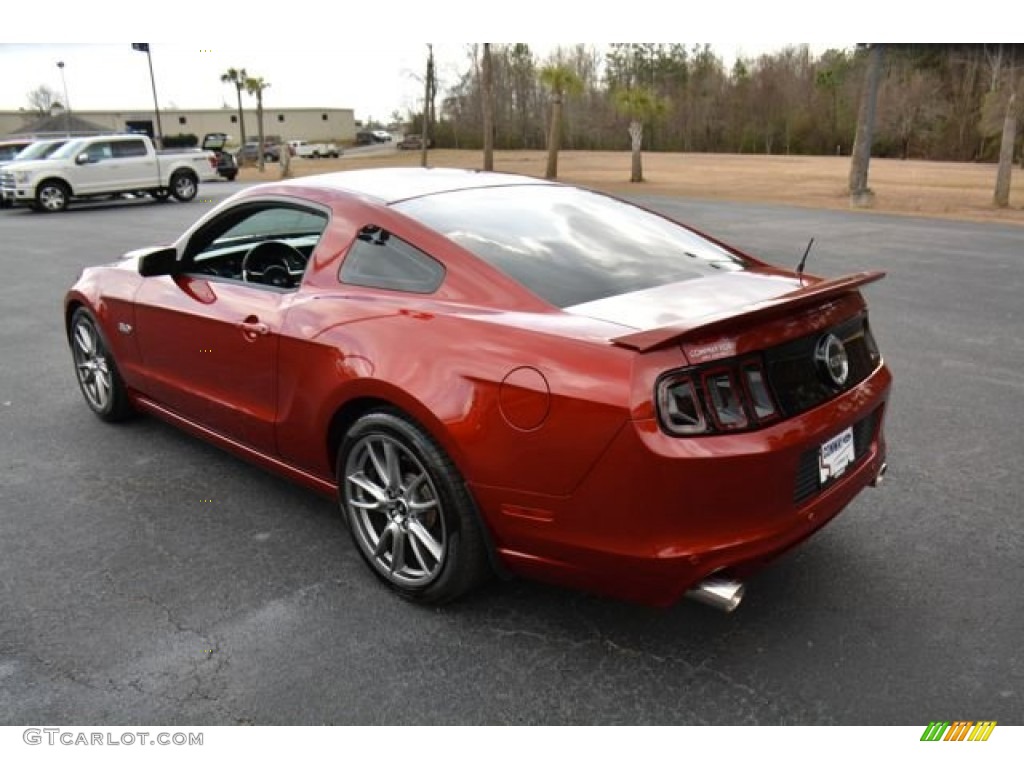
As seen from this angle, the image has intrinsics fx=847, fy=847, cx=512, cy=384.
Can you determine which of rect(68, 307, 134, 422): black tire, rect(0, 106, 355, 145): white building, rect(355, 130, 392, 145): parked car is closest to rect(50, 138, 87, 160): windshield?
rect(68, 307, 134, 422): black tire

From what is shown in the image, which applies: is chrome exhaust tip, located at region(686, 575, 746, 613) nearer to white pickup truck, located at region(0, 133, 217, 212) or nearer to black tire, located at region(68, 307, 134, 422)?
black tire, located at region(68, 307, 134, 422)

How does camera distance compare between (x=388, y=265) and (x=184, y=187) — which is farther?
(x=184, y=187)

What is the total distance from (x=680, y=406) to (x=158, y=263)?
2.79m

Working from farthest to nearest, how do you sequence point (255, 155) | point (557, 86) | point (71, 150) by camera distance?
1. point (255, 155)
2. point (557, 86)
3. point (71, 150)

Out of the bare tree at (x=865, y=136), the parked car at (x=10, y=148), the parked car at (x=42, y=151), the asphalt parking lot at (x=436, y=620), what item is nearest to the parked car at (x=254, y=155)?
the parked car at (x=10, y=148)

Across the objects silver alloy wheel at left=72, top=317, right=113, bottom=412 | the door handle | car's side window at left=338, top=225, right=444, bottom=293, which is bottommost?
silver alloy wheel at left=72, top=317, right=113, bottom=412

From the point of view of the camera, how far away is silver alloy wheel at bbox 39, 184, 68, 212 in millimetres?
21734

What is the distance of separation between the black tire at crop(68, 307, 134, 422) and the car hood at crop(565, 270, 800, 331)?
3.18 m

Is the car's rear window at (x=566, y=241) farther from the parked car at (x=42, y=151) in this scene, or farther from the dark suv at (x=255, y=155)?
the dark suv at (x=255, y=155)

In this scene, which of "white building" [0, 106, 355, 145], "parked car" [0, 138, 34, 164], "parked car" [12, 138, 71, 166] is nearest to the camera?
"parked car" [12, 138, 71, 166]

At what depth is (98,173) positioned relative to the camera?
22500 millimetres

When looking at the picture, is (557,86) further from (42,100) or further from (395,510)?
(42,100)

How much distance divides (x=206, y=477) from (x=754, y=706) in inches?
113

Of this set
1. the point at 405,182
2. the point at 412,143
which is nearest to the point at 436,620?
the point at 405,182
